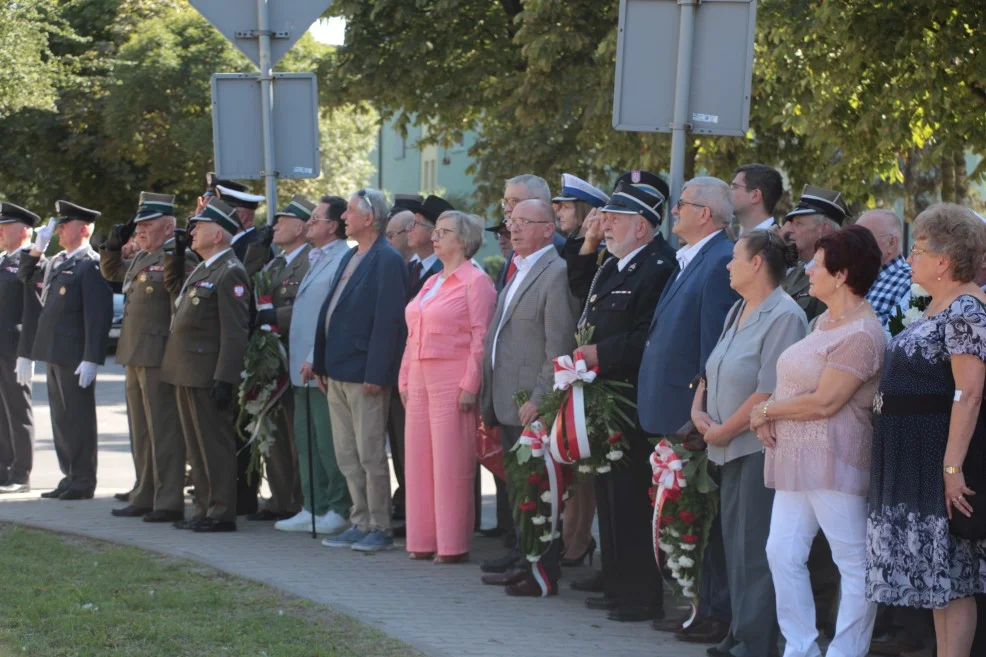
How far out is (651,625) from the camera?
7.90m

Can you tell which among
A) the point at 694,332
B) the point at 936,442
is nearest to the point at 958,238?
the point at 936,442

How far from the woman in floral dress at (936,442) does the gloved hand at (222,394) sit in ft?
18.4

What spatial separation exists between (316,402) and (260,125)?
2024 millimetres

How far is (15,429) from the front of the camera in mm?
13133

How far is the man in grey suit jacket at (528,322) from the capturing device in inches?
348

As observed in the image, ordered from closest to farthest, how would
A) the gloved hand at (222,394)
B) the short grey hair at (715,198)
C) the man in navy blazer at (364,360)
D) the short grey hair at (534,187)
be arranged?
the short grey hair at (715,198) → the short grey hair at (534,187) → the man in navy blazer at (364,360) → the gloved hand at (222,394)

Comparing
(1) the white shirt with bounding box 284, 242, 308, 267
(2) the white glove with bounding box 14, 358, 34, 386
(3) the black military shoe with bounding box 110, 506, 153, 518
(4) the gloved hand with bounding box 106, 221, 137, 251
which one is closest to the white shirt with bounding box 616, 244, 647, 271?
(1) the white shirt with bounding box 284, 242, 308, 267

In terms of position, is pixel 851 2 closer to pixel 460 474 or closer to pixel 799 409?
pixel 460 474

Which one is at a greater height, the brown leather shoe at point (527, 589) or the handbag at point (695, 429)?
the handbag at point (695, 429)

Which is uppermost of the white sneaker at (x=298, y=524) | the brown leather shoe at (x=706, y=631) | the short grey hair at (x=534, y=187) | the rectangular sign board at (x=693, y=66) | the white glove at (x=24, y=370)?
the rectangular sign board at (x=693, y=66)

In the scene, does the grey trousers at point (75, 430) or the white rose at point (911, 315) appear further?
the grey trousers at point (75, 430)

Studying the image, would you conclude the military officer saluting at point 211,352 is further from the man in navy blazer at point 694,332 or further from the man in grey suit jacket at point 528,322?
the man in navy blazer at point 694,332

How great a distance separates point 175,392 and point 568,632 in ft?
14.9

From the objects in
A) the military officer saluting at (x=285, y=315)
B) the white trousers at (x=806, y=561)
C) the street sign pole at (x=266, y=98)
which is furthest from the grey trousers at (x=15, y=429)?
the white trousers at (x=806, y=561)
